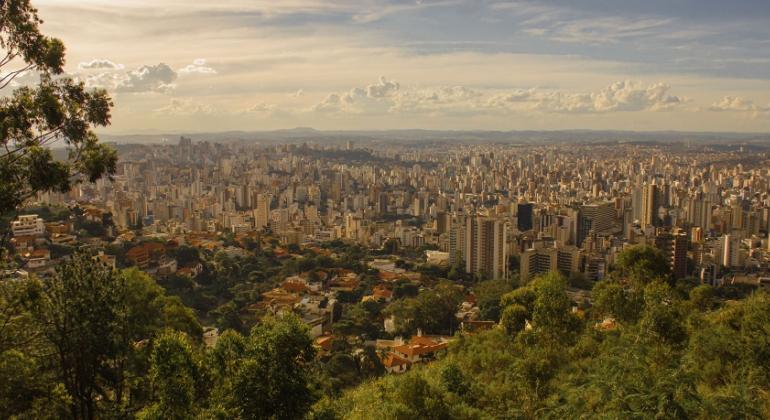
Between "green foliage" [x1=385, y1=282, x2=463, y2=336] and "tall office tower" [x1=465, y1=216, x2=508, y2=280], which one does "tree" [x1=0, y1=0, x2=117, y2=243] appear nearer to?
"green foliage" [x1=385, y1=282, x2=463, y2=336]

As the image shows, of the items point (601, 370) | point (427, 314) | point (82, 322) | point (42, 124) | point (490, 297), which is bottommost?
point (427, 314)

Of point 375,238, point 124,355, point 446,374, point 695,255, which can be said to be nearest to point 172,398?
point 124,355

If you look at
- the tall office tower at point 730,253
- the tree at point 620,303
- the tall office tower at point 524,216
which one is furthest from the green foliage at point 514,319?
the tall office tower at point 524,216

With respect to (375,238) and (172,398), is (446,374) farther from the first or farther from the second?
(375,238)

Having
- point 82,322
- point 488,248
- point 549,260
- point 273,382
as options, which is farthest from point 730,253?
point 82,322

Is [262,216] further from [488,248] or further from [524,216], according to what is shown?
[488,248]

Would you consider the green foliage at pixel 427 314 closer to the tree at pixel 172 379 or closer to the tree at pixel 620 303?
the tree at pixel 620 303

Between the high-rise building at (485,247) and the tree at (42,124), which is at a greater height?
the tree at (42,124)

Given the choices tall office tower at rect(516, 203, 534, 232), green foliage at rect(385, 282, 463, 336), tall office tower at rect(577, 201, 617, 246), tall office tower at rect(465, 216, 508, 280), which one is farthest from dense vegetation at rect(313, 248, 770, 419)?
tall office tower at rect(516, 203, 534, 232)
